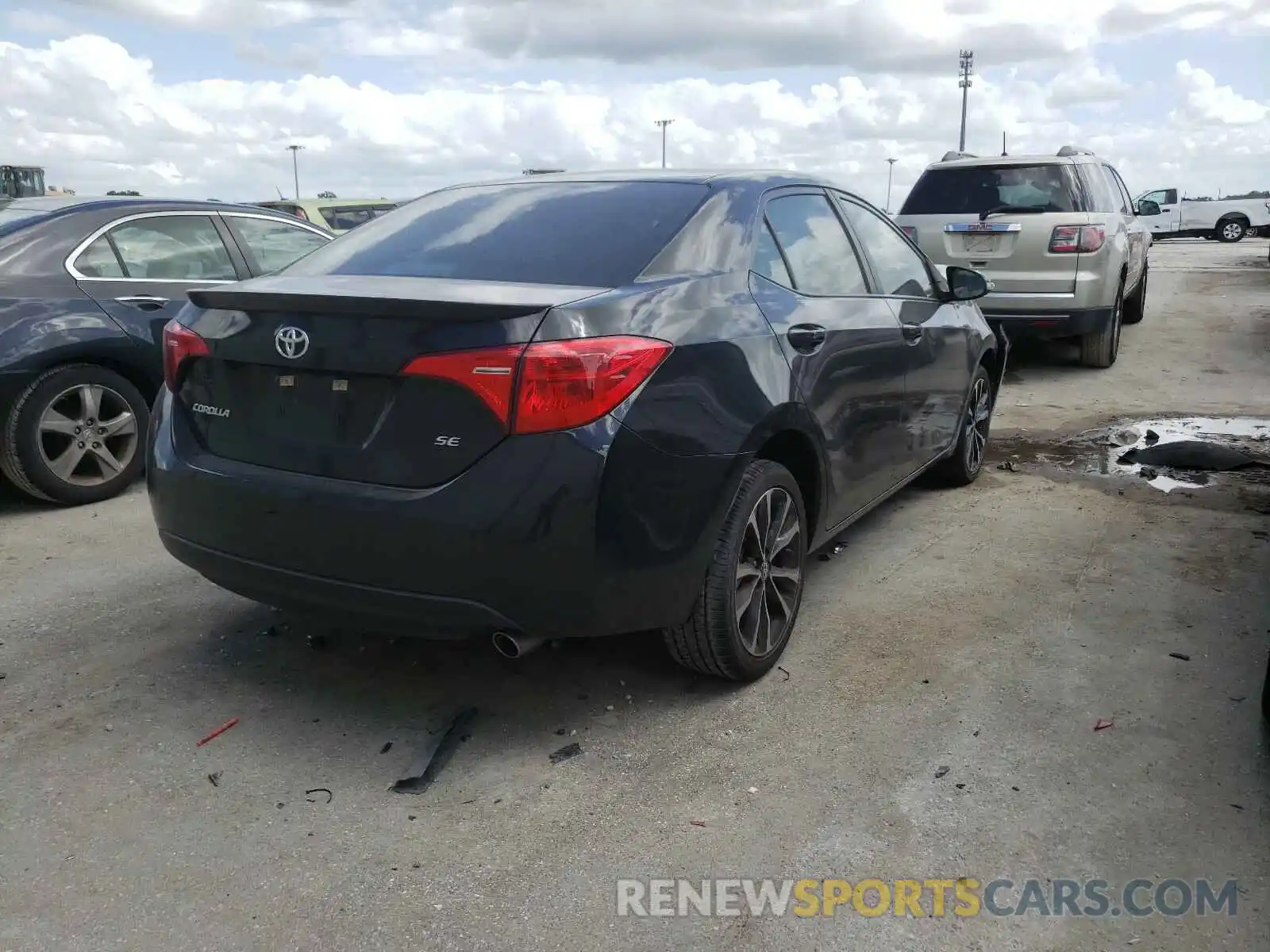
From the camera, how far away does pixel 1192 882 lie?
258 cm

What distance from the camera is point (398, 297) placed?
2979 mm

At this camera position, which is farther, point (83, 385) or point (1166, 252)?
point (1166, 252)

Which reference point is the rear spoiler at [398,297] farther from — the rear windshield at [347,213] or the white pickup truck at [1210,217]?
the white pickup truck at [1210,217]

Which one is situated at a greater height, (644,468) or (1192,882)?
(644,468)

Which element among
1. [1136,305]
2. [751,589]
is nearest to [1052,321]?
[1136,305]

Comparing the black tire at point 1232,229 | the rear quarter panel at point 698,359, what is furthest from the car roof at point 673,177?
the black tire at point 1232,229

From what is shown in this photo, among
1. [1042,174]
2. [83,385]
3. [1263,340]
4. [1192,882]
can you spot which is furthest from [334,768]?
[1263,340]

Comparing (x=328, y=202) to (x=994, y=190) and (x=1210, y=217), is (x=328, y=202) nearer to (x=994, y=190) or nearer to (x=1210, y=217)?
(x=994, y=190)

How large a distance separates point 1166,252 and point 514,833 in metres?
28.7

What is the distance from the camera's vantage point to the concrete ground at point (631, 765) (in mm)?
2469

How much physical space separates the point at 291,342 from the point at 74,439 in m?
3.37

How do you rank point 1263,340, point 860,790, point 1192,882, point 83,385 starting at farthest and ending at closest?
point 1263,340, point 83,385, point 860,790, point 1192,882

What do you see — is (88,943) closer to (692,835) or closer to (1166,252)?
(692,835)

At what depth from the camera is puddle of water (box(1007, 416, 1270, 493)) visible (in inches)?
249
